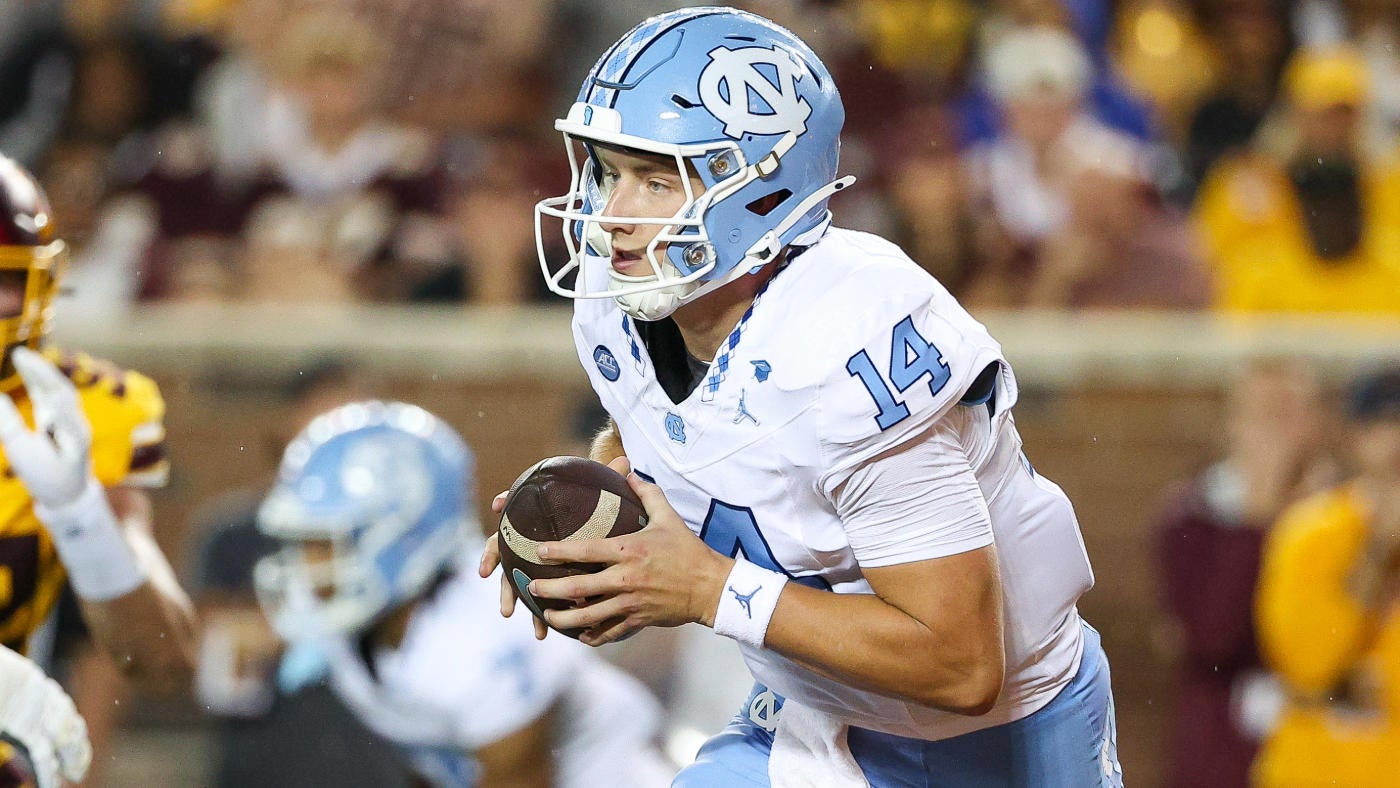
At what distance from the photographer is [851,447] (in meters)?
2.22

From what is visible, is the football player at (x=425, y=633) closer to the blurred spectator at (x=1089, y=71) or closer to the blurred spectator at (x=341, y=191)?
the blurred spectator at (x=341, y=191)

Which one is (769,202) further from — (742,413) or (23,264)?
(23,264)

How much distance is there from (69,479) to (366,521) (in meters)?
1.36

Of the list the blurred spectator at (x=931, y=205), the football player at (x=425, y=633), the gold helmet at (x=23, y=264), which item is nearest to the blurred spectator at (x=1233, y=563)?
the blurred spectator at (x=931, y=205)

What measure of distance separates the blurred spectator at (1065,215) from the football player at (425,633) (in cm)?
226

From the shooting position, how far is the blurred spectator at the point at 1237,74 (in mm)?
6781

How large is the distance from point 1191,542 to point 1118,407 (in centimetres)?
68

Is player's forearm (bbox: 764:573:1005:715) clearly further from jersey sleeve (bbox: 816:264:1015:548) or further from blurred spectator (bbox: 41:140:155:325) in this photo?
blurred spectator (bbox: 41:140:155:325)

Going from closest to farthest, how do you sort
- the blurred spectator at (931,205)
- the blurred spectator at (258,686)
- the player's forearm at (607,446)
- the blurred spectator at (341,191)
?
the player's forearm at (607,446), the blurred spectator at (258,686), the blurred spectator at (931,205), the blurred spectator at (341,191)

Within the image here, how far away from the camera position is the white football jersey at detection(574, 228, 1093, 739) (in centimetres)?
221

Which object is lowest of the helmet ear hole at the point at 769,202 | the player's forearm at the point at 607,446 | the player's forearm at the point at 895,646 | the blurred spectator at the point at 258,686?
the blurred spectator at the point at 258,686

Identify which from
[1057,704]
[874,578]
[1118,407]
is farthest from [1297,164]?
[874,578]

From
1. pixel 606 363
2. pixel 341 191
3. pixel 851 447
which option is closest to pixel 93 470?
pixel 606 363

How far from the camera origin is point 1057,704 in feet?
8.54
